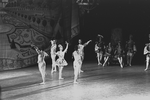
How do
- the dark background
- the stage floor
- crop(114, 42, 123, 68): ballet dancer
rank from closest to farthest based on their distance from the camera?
1. the stage floor
2. crop(114, 42, 123, 68): ballet dancer
3. the dark background

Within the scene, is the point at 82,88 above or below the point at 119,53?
below

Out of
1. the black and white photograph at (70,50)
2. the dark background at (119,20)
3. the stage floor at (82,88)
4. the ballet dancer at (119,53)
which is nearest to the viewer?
the stage floor at (82,88)

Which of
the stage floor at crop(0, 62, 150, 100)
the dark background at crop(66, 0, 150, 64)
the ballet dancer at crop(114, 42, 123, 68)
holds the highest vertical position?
the dark background at crop(66, 0, 150, 64)

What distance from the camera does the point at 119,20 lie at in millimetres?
23703

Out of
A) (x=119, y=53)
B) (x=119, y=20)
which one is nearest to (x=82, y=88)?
(x=119, y=53)

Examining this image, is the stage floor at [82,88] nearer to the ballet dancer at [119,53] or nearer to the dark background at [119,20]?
the ballet dancer at [119,53]

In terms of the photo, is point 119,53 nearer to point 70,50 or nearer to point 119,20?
point 119,20

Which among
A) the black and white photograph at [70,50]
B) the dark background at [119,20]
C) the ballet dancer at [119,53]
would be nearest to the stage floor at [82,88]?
the black and white photograph at [70,50]

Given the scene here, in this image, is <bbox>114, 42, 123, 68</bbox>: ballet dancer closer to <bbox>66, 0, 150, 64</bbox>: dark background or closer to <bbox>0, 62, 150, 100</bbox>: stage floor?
<bbox>0, 62, 150, 100</bbox>: stage floor

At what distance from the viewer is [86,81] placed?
41.4 feet

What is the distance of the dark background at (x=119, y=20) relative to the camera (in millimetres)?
22984

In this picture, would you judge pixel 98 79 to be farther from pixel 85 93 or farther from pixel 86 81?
pixel 85 93

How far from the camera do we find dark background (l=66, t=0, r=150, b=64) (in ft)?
75.4

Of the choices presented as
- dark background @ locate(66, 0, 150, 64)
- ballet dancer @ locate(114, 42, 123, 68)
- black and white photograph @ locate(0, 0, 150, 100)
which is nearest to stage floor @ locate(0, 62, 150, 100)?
black and white photograph @ locate(0, 0, 150, 100)
